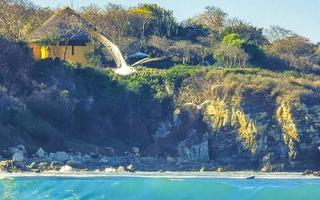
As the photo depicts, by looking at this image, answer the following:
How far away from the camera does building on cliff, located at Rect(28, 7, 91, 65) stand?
44.3 meters

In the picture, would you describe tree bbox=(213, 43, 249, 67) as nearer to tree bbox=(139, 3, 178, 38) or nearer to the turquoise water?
tree bbox=(139, 3, 178, 38)

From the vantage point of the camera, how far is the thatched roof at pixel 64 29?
44.4 metres

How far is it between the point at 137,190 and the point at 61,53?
2334 centimetres

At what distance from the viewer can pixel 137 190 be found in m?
23.7

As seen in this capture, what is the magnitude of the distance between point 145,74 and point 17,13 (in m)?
6.63

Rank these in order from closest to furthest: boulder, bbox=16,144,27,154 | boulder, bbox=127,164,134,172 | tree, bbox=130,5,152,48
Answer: boulder, bbox=127,164,134,172 → boulder, bbox=16,144,27,154 → tree, bbox=130,5,152,48

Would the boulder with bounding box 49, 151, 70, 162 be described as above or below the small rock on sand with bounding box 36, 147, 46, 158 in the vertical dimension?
below

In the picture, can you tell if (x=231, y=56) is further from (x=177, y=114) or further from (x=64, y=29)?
(x=177, y=114)

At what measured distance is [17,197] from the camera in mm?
22359

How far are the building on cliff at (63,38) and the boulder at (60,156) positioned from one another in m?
9.73

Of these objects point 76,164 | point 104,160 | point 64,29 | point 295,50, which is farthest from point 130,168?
point 295,50

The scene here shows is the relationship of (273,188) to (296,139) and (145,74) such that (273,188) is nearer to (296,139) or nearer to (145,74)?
(296,139)

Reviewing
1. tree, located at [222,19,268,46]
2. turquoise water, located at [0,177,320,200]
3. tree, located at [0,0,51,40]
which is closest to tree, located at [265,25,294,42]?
tree, located at [222,19,268,46]

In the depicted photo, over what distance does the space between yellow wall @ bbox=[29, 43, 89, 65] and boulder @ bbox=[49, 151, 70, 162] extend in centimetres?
1014
